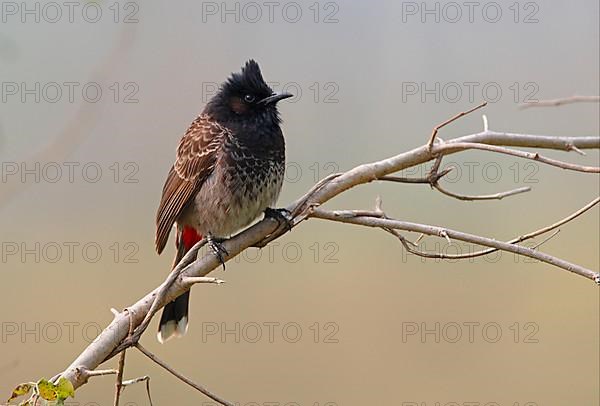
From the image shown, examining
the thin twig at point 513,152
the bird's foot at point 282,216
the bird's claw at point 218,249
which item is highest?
the thin twig at point 513,152

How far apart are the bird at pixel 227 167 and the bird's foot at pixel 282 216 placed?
13mm

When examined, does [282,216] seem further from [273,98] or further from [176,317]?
[176,317]

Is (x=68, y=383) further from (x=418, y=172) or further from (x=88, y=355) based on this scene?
(x=418, y=172)

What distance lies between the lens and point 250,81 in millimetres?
2252

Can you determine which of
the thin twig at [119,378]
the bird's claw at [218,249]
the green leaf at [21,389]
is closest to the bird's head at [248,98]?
the bird's claw at [218,249]

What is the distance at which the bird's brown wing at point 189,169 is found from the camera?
2197mm

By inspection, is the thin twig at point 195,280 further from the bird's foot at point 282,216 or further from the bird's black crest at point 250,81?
the bird's black crest at point 250,81

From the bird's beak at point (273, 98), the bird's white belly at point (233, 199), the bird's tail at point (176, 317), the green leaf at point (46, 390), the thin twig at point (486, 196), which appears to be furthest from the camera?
the bird's tail at point (176, 317)

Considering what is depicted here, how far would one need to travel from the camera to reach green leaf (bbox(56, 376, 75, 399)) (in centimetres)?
108

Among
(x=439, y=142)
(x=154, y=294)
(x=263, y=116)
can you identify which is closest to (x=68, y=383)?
(x=154, y=294)

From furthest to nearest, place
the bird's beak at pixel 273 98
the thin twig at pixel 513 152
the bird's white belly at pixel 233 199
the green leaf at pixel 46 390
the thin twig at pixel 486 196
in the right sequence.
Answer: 1. the bird's beak at pixel 273 98
2. the bird's white belly at pixel 233 199
3. the thin twig at pixel 486 196
4. the thin twig at pixel 513 152
5. the green leaf at pixel 46 390

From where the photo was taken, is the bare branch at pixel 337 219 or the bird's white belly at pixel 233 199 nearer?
the bare branch at pixel 337 219

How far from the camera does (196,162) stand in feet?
7.26

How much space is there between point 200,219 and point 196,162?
0.56ft
